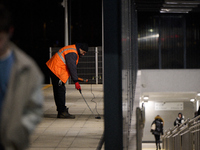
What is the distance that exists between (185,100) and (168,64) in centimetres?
349

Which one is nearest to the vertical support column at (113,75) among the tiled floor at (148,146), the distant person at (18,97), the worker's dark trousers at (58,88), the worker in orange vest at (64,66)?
the distant person at (18,97)

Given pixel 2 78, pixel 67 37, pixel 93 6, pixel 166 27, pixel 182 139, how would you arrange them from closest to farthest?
pixel 2 78, pixel 182 139, pixel 67 37, pixel 93 6, pixel 166 27

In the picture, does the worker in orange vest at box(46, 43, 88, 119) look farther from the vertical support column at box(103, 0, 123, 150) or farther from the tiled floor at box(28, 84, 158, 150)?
the vertical support column at box(103, 0, 123, 150)

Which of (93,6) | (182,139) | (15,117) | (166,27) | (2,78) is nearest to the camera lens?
(15,117)

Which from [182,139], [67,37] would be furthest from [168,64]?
[182,139]

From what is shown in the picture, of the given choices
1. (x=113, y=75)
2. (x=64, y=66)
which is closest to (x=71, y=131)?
(x=64, y=66)

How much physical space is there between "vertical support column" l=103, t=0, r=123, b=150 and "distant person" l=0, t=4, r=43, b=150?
2767 mm

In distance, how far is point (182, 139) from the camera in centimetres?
1162

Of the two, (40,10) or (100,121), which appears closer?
(100,121)

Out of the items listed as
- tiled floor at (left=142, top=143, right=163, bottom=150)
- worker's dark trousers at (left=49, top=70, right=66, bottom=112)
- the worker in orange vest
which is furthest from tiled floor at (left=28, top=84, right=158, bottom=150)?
tiled floor at (left=142, top=143, right=163, bottom=150)

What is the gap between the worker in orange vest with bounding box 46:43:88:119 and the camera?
27.6 ft

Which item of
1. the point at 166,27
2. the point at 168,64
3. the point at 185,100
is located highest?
the point at 166,27

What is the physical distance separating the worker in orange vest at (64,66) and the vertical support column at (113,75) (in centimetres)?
340

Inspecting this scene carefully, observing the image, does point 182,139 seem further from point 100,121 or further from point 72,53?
point 72,53
